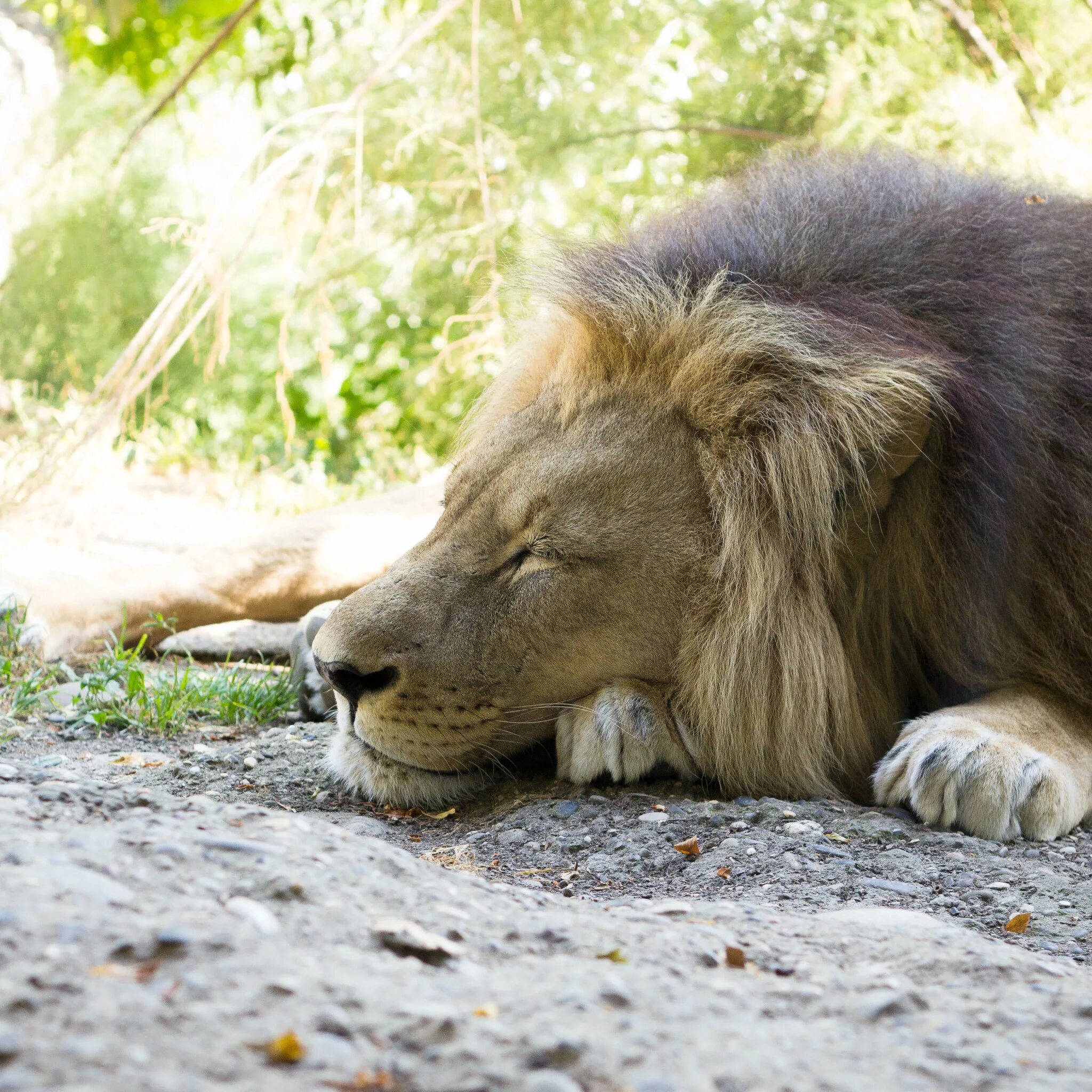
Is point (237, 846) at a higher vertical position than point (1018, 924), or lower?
higher

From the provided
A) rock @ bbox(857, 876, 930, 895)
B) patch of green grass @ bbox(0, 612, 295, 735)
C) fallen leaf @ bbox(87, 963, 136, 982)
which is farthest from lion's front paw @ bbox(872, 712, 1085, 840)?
patch of green grass @ bbox(0, 612, 295, 735)

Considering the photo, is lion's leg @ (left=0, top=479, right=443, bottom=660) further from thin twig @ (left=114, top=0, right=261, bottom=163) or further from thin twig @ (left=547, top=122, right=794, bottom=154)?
thin twig @ (left=547, top=122, right=794, bottom=154)

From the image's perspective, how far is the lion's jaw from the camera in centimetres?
258

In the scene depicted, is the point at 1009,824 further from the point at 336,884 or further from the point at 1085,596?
the point at 336,884

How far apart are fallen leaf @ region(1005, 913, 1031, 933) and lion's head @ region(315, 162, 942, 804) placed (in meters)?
0.65

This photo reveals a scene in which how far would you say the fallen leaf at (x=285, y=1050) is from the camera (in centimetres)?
108

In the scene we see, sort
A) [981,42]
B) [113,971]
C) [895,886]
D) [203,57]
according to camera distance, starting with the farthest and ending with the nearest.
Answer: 1. [981,42]
2. [203,57]
3. [895,886]
4. [113,971]

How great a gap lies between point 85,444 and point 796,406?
3.10 metres

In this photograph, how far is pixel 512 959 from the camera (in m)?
1.46

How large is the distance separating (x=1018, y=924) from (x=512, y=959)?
3.12 ft

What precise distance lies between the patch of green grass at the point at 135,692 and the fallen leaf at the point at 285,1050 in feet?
7.32

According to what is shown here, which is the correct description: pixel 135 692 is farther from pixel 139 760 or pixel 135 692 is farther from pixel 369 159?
pixel 369 159

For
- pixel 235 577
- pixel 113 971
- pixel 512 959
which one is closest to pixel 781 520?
pixel 512 959

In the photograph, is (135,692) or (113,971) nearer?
(113,971)
